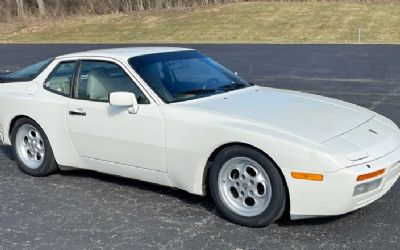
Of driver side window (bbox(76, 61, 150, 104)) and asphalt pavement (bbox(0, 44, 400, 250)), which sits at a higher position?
driver side window (bbox(76, 61, 150, 104))

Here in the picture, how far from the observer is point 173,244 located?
13.6 feet

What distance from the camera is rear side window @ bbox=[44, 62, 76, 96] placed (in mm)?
5664

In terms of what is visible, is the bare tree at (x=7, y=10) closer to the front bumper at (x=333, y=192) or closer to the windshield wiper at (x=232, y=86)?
the windshield wiper at (x=232, y=86)

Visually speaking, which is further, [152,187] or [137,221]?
[152,187]

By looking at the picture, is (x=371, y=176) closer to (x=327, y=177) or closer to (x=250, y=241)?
(x=327, y=177)

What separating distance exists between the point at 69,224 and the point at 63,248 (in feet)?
1.63

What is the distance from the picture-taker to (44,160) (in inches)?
232

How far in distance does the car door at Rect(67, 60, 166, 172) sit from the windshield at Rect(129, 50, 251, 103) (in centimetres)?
17

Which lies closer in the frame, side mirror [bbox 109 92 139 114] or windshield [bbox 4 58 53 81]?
side mirror [bbox 109 92 139 114]

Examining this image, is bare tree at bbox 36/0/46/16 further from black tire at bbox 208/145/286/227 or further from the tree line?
black tire at bbox 208/145/286/227

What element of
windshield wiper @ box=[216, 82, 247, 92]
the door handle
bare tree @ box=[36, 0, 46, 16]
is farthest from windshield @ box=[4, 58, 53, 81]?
bare tree @ box=[36, 0, 46, 16]

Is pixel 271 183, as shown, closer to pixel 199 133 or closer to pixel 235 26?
pixel 199 133

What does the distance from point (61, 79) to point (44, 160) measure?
888 mm

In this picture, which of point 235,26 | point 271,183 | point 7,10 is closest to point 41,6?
point 7,10
